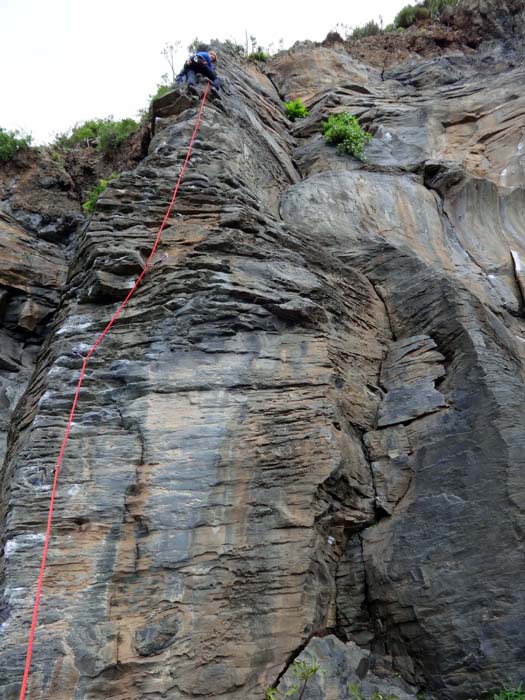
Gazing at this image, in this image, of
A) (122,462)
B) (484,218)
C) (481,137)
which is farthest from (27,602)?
(481,137)

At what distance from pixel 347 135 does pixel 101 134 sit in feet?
18.7

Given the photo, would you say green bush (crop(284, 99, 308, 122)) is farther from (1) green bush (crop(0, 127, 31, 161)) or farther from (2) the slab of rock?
(2) the slab of rock

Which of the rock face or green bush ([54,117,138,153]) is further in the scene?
green bush ([54,117,138,153])

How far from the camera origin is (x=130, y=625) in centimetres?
496

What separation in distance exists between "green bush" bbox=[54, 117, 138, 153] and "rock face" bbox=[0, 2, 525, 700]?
14.0ft

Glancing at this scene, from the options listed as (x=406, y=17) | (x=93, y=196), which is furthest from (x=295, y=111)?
(x=406, y=17)

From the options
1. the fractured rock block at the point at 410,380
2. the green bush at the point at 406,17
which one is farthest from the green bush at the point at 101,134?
the green bush at the point at 406,17

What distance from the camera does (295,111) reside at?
46.8 feet

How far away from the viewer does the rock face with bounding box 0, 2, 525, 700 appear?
5.04 metres

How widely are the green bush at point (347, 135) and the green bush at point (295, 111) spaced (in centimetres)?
159

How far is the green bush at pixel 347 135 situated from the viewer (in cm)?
1217

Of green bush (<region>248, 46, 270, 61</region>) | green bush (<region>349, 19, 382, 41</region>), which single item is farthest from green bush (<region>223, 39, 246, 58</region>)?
green bush (<region>349, 19, 382, 41</region>)

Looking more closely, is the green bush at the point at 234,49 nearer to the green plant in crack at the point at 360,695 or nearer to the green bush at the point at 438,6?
the green bush at the point at 438,6

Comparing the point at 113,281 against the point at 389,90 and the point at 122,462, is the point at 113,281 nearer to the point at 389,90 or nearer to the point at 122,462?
the point at 122,462
